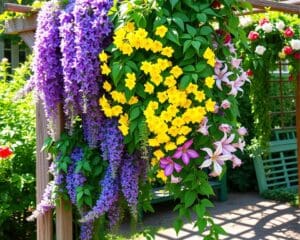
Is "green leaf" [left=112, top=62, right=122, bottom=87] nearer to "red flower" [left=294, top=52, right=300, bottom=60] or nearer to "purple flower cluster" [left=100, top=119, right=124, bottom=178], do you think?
"purple flower cluster" [left=100, top=119, right=124, bottom=178]

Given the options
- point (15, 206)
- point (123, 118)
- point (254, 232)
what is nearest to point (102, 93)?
point (123, 118)

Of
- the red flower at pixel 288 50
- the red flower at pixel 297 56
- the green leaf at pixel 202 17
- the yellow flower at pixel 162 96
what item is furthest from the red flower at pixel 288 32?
the yellow flower at pixel 162 96

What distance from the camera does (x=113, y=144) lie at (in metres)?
1.93

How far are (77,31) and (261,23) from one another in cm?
299

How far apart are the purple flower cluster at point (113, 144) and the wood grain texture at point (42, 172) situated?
0.50m

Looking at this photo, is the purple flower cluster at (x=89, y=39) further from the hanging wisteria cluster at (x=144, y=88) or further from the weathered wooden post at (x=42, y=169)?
the weathered wooden post at (x=42, y=169)

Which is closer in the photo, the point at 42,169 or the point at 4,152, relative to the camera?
the point at 42,169

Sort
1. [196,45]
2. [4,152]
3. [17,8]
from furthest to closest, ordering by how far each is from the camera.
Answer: [4,152]
[17,8]
[196,45]

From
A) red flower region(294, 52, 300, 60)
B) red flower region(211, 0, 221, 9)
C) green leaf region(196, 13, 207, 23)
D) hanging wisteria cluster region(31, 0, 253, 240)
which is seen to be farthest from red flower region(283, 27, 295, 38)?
green leaf region(196, 13, 207, 23)

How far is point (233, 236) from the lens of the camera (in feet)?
15.0

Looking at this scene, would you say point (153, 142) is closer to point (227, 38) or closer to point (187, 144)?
point (187, 144)

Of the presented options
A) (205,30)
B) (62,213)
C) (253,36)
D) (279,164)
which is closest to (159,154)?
(205,30)

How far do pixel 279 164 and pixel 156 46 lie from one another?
17.3ft

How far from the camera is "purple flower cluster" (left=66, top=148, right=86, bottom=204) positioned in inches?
82.8
